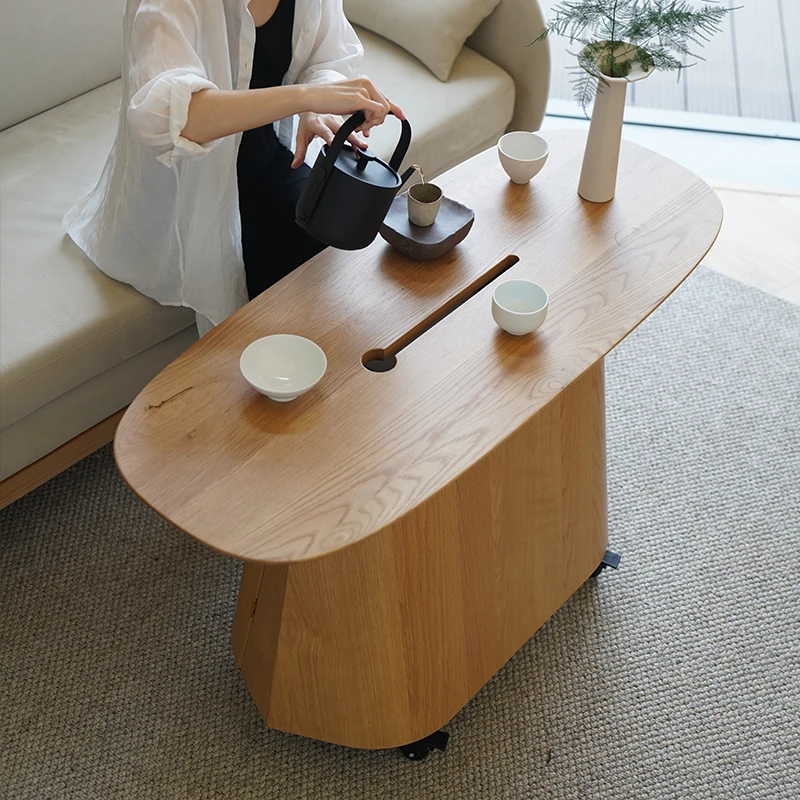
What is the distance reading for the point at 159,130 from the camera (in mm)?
1326

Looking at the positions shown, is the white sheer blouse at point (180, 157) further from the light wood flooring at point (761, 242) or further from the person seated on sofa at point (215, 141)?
the light wood flooring at point (761, 242)

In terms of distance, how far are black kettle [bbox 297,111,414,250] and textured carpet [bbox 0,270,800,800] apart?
0.76 m

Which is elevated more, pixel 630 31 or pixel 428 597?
pixel 630 31

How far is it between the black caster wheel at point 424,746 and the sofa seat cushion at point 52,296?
875 millimetres

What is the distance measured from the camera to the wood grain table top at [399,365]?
46.2 inches

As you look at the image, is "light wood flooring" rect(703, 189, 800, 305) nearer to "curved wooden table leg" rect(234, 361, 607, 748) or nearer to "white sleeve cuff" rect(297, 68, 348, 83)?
"curved wooden table leg" rect(234, 361, 607, 748)

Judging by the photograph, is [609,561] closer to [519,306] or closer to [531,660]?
[531,660]

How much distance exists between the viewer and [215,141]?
142cm

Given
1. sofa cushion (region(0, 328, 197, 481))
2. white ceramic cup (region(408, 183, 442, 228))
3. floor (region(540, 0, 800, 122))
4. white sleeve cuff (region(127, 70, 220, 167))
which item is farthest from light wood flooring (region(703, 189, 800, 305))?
white sleeve cuff (region(127, 70, 220, 167))

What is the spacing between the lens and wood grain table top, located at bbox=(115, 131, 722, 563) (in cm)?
117

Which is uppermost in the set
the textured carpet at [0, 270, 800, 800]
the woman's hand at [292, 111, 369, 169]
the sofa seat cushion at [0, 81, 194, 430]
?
the woman's hand at [292, 111, 369, 169]

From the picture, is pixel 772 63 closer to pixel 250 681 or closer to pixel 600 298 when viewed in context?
pixel 600 298

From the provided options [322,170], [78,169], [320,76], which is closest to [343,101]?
[322,170]

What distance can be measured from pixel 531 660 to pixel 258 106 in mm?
1064
